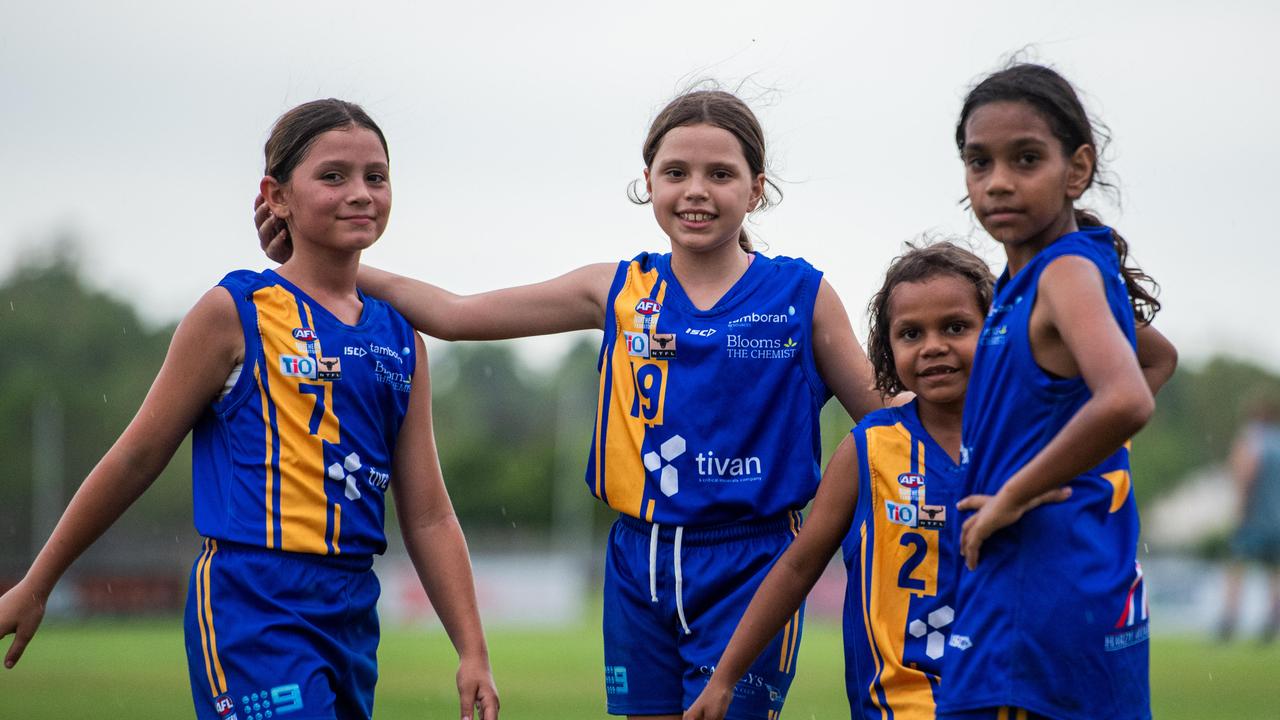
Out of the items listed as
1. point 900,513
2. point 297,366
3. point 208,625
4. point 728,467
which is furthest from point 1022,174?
point 208,625

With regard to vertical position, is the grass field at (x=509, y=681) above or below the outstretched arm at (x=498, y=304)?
below

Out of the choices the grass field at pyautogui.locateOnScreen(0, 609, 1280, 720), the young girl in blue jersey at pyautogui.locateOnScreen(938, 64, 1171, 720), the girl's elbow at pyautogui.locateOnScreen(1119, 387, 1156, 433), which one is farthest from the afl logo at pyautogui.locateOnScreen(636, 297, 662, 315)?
the grass field at pyautogui.locateOnScreen(0, 609, 1280, 720)

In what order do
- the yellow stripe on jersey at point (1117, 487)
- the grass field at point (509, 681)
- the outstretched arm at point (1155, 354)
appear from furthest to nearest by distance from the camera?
the grass field at point (509, 681)
the outstretched arm at point (1155, 354)
the yellow stripe on jersey at point (1117, 487)

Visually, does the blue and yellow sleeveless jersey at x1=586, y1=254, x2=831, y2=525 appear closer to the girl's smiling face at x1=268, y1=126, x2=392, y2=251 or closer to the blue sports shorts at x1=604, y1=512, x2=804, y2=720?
the blue sports shorts at x1=604, y1=512, x2=804, y2=720

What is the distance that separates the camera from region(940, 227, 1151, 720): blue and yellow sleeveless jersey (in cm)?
288

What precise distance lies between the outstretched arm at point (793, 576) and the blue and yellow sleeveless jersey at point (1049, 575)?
0.63 m

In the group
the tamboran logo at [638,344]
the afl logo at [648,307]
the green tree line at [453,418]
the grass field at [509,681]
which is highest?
the green tree line at [453,418]

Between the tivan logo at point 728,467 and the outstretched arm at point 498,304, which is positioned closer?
the tivan logo at point 728,467

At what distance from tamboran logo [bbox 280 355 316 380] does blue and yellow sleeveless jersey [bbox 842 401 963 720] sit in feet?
4.69

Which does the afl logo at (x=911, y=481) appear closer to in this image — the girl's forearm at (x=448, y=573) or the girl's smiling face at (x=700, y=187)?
the girl's smiling face at (x=700, y=187)

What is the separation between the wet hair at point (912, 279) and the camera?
3.64 metres

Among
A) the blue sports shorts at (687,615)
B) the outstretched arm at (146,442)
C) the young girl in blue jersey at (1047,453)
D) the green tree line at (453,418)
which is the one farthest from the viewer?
the green tree line at (453,418)

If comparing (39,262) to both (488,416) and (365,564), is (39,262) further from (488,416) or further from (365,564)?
(365,564)

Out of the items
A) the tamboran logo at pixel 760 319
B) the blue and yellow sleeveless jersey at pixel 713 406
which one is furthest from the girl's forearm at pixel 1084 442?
the tamboran logo at pixel 760 319
